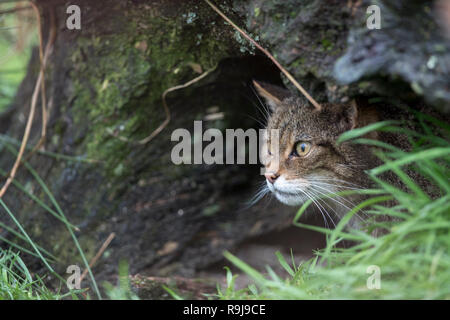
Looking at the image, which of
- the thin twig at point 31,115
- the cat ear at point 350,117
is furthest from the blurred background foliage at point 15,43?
the cat ear at point 350,117

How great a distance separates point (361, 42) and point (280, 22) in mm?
442

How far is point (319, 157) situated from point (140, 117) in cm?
120

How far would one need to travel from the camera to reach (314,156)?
2.27m

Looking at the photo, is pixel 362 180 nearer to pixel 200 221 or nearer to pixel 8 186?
pixel 200 221

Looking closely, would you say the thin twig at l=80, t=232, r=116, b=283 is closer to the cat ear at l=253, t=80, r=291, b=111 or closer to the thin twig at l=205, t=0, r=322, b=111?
the cat ear at l=253, t=80, r=291, b=111

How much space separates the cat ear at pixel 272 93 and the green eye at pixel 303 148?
0.40m

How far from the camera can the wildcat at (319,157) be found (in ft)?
7.20

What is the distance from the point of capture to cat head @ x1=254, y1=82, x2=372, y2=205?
2.20m

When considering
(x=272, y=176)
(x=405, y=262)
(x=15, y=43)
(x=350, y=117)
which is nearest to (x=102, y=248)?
(x=272, y=176)

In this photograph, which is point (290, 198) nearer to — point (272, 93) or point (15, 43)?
point (272, 93)

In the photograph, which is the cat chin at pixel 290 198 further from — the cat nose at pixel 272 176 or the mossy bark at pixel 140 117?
the mossy bark at pixel 140 117

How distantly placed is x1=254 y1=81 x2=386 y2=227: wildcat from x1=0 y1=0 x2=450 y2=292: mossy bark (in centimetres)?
20

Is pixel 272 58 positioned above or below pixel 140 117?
Answer: above

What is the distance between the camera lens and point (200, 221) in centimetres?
345
